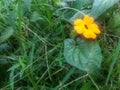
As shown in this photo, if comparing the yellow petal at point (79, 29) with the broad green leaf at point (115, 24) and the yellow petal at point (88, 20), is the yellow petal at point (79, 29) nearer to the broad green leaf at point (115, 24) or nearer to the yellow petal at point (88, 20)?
the yellow petal at point (88, 20)

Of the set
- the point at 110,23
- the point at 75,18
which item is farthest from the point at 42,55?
the point at 110,23

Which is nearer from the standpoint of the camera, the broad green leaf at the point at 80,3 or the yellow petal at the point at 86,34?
the yellow petal at the point at 86,34

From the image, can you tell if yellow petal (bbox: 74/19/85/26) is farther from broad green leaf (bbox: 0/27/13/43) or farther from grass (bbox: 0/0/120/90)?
broad green leaf (bbox: 0/27/13/43)

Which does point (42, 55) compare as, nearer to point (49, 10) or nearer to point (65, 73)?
point (65, 73)

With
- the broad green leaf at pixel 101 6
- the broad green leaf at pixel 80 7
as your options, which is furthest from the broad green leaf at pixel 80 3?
the broad green leaf at pixel 101 6

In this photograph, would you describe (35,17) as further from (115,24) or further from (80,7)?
(115,24)

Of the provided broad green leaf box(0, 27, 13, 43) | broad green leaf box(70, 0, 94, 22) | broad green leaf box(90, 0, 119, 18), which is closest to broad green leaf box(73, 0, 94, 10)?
broad green leaf box(70, 0, 94, 22)

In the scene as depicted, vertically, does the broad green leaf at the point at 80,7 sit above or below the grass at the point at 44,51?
above

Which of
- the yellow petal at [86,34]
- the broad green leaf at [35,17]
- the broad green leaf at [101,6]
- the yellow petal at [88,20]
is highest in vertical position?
the broad green leaf at [35,17]
